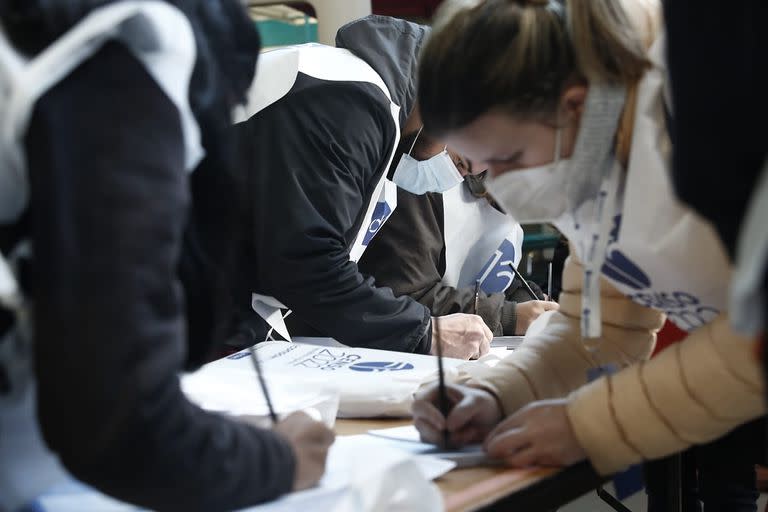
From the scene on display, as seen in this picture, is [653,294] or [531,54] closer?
[531,54]

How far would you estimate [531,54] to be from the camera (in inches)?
35.4

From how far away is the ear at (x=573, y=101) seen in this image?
35.9 inches

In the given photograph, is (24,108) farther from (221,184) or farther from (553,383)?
(553,383)

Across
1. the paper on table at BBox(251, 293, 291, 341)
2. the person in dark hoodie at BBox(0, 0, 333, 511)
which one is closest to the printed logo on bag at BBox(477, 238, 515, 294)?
the paper on table at BBox(251, 293, 291, 341)

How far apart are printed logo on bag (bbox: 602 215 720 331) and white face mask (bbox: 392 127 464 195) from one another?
2.74 feet

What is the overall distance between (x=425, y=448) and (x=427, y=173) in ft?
3.10

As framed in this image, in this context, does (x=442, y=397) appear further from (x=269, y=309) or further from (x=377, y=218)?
(x=377, y=218)

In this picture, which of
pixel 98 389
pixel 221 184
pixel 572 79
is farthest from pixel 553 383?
pixel 98 389

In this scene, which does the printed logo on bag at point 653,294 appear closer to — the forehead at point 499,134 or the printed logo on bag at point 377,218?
the forehead at point 499,134

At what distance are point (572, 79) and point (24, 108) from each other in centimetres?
58

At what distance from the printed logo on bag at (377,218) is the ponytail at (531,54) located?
0.88 m

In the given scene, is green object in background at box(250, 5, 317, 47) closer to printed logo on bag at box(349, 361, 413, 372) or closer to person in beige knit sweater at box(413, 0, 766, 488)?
printed logo on bag at box(349, 361, 413, 372)

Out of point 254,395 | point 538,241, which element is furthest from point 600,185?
point 538,241

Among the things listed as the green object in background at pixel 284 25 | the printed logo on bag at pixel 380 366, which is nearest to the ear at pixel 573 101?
the printed logo on bag at pixel 380 366
